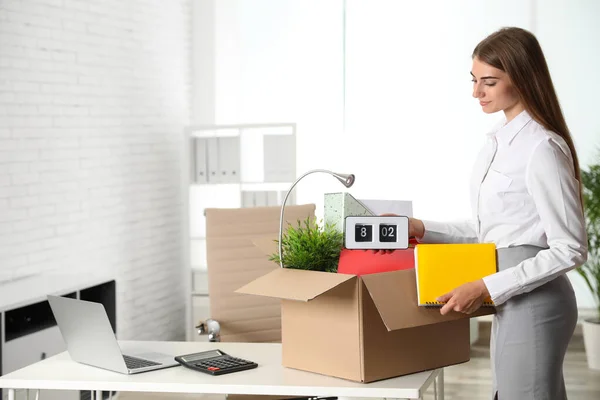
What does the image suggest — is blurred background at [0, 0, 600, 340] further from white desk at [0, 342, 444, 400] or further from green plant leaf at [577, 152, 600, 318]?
white desk at [0, 342, 444, 400]

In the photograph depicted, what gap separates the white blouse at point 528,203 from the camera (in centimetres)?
198

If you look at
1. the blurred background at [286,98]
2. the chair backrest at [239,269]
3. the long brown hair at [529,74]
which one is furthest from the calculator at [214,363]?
the blurred background at [286,98]

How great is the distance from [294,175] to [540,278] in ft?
11.5

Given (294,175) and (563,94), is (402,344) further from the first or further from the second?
(563,94)

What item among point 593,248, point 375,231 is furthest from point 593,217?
point 375,231

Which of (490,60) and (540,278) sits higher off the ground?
(490,60)

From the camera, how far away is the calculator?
2.29 meters

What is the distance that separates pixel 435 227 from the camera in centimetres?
241

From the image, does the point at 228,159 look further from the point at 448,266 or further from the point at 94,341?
the point at 448,266

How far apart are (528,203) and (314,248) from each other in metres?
0.55

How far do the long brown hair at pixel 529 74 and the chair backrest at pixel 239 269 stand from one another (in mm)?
1529

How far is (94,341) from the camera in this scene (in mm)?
2305

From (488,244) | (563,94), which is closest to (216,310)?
(488,244)

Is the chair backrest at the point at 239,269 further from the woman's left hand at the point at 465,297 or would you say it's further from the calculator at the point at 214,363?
the woman's left hand at the point at 465,297
